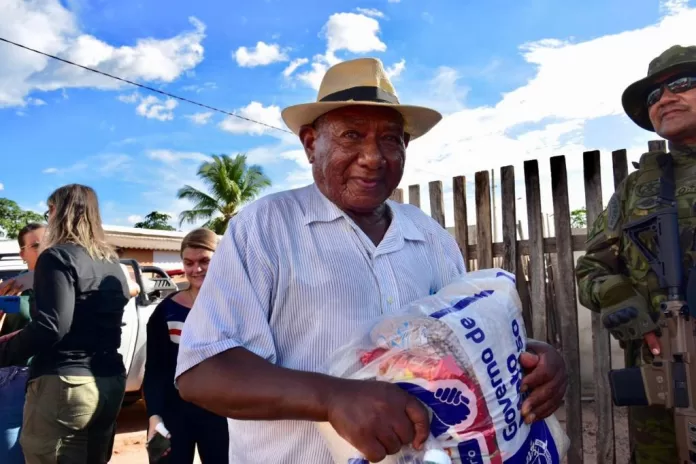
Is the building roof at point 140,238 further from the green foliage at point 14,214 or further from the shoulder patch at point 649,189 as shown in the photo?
the green foliage at point 14,214

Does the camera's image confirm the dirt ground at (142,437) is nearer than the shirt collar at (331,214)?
No

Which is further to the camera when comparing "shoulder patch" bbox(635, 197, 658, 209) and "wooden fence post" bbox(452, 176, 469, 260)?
"wooden fence post" bbox(452, 176, 469, 260)

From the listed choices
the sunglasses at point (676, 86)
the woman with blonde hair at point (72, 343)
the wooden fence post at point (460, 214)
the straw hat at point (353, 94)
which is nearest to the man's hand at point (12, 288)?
the woman with blonde hair at point (72, 343)

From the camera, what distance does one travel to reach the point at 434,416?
1.13 meters

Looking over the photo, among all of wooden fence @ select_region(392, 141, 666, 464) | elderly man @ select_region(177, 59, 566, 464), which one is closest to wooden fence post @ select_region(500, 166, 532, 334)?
wooden fence @ select_region(392, 141, 666, 464)

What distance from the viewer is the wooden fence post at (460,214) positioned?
4520 mm

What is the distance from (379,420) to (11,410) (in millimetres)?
3311

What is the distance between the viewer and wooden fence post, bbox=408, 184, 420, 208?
15.7 ft

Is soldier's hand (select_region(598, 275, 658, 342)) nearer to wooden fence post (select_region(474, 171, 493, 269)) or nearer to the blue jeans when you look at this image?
wooden fence post (select_region(474, 171, 493, 269))

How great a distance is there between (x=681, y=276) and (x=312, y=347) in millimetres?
1923

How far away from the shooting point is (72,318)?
3.04m

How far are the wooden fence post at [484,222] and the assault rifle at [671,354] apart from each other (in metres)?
1.80

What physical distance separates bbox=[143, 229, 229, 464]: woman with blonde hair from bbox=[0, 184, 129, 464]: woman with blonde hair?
0.22 m

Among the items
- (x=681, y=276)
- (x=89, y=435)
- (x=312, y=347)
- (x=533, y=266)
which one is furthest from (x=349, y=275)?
(x=533, y=266)
